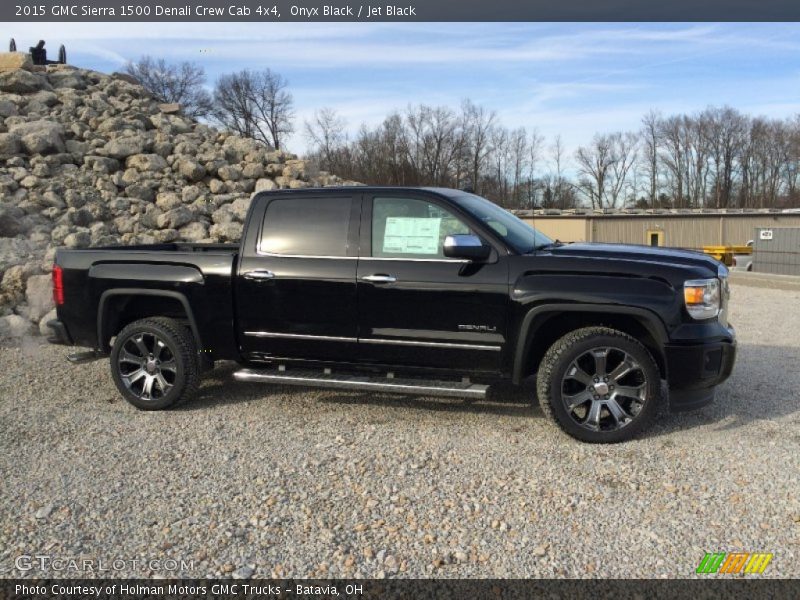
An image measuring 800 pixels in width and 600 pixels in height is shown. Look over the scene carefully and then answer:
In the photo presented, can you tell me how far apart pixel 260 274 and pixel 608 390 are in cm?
289

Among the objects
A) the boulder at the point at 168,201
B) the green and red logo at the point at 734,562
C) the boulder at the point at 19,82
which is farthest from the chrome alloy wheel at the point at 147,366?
the boulder at the point at 19,82

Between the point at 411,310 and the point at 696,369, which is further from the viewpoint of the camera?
the point at 411,310

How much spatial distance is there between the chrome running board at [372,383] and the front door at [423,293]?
0.15 metres

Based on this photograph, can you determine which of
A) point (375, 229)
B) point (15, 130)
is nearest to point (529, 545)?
point (375, 229)

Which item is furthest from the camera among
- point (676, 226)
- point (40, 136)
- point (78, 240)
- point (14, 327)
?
point (676, 226)

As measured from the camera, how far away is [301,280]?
212 inches

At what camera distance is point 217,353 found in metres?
5.72

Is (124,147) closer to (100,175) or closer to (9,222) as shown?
(100,175)

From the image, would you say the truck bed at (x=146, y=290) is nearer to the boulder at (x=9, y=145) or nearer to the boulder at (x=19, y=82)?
the boulder at (x=9, y=145)

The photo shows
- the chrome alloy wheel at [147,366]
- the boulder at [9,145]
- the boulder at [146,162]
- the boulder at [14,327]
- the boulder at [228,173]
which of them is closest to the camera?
the chrome alloy wheel at [147,366]

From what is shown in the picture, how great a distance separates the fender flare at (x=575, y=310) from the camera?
467 centimetres

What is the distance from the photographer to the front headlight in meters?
4.63
